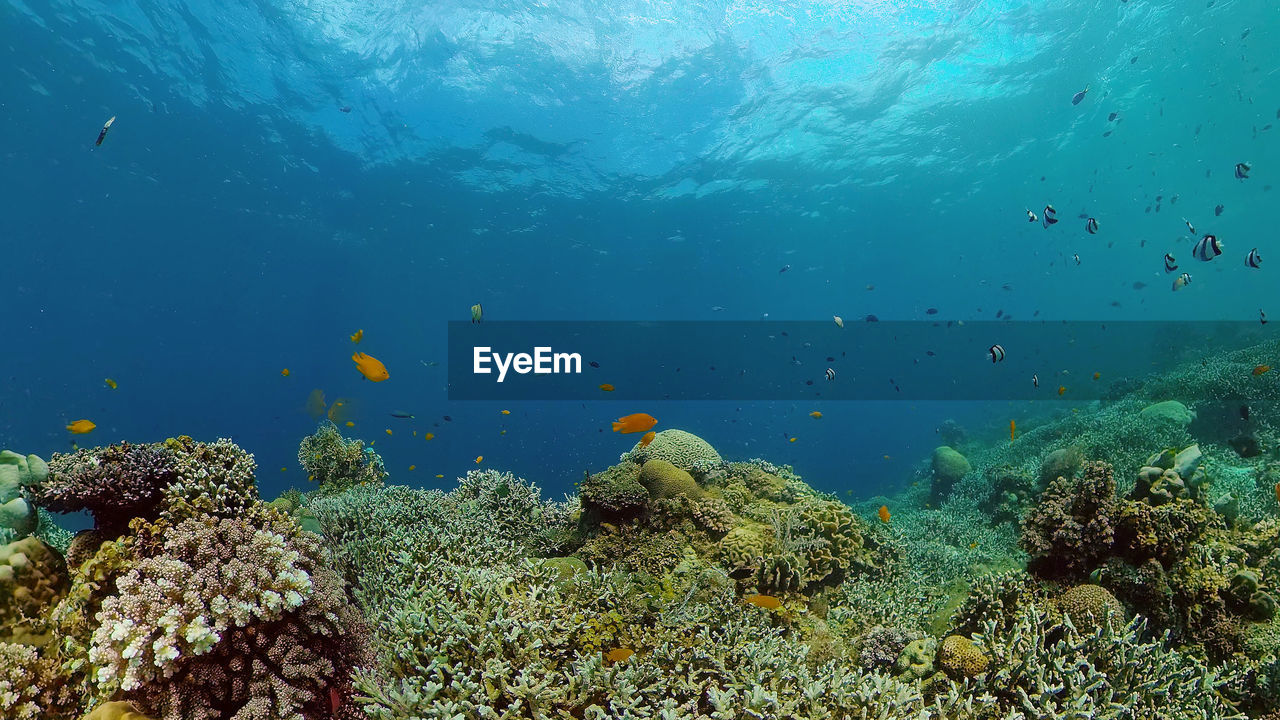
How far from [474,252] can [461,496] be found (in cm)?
4033

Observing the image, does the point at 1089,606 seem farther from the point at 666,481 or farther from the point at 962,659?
the point at 666,481

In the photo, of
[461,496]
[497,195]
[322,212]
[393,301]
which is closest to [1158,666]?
[461,496]

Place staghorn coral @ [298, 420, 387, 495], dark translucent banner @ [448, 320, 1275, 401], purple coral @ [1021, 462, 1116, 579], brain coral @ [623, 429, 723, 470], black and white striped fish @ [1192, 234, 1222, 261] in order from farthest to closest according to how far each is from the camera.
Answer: dark translucent banner @ [448, 320, 1275, 401] → staghorn coral @ [298, 420, 387, 495] → brain coral @ [623, 429, 723, 470] → black and white striped fish @ [1192, 234, 1222, 261] → purple coral @ [1021, 462, 1116, 579]

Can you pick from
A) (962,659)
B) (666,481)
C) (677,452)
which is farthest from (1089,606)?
(677,452)

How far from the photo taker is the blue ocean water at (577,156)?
23781 mm

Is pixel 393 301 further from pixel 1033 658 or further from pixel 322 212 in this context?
pixel 1033 658

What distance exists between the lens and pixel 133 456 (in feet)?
16.2

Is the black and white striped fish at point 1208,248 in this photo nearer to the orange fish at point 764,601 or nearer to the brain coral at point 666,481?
the brain coral at point 666,481

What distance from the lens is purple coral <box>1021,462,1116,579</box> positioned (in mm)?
5297

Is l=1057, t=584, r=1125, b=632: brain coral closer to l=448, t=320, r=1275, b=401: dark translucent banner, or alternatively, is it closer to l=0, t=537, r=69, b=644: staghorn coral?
l=0, t=537, r=69, b=644: staghorn coral

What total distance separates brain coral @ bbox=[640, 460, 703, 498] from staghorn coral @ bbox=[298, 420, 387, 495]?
737 cm

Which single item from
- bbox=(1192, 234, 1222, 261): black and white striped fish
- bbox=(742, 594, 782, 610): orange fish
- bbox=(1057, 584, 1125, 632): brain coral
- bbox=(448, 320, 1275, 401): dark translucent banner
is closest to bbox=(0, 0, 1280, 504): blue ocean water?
bbox=(448, 320, 1275, 401): dark translucent banner

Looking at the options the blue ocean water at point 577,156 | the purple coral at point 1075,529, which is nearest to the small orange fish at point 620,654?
the purple coral at point 1075,529

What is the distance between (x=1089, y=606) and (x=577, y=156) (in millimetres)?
32704
